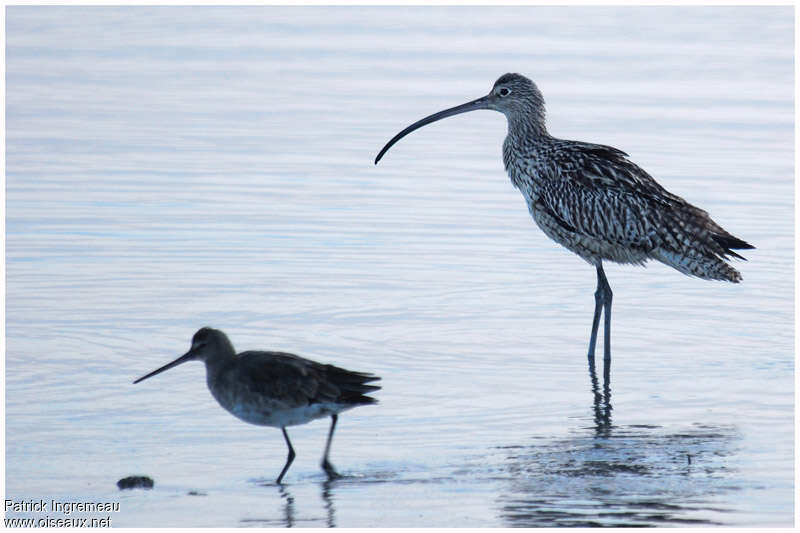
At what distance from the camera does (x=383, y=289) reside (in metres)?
13.0

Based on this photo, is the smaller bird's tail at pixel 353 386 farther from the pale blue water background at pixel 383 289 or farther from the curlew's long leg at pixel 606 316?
the curlew's long leg at pixel 606 316

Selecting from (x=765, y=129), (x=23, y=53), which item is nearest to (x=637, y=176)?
(x=765, y=129)

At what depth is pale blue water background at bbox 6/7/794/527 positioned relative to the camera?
8625mm

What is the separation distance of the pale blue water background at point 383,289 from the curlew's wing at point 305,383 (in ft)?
1.38

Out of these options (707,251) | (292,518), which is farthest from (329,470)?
(707,251)

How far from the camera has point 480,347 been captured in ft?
37.8

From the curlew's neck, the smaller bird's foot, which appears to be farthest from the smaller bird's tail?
the curlew's neck

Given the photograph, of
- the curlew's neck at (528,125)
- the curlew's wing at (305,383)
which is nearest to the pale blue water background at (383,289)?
the curlew's wing at (305,383)

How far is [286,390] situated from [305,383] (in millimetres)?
103

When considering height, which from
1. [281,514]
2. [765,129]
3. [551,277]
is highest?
→ [765,129]

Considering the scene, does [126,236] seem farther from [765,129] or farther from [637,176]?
[765,129]

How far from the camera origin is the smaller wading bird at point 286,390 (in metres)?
8.61

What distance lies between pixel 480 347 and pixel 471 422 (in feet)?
5.85

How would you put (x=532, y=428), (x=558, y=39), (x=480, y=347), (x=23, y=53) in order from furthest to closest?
(x=558, y=39) → (x=23, y=53) → (x=480, y=347) → (x=532, y=428)
